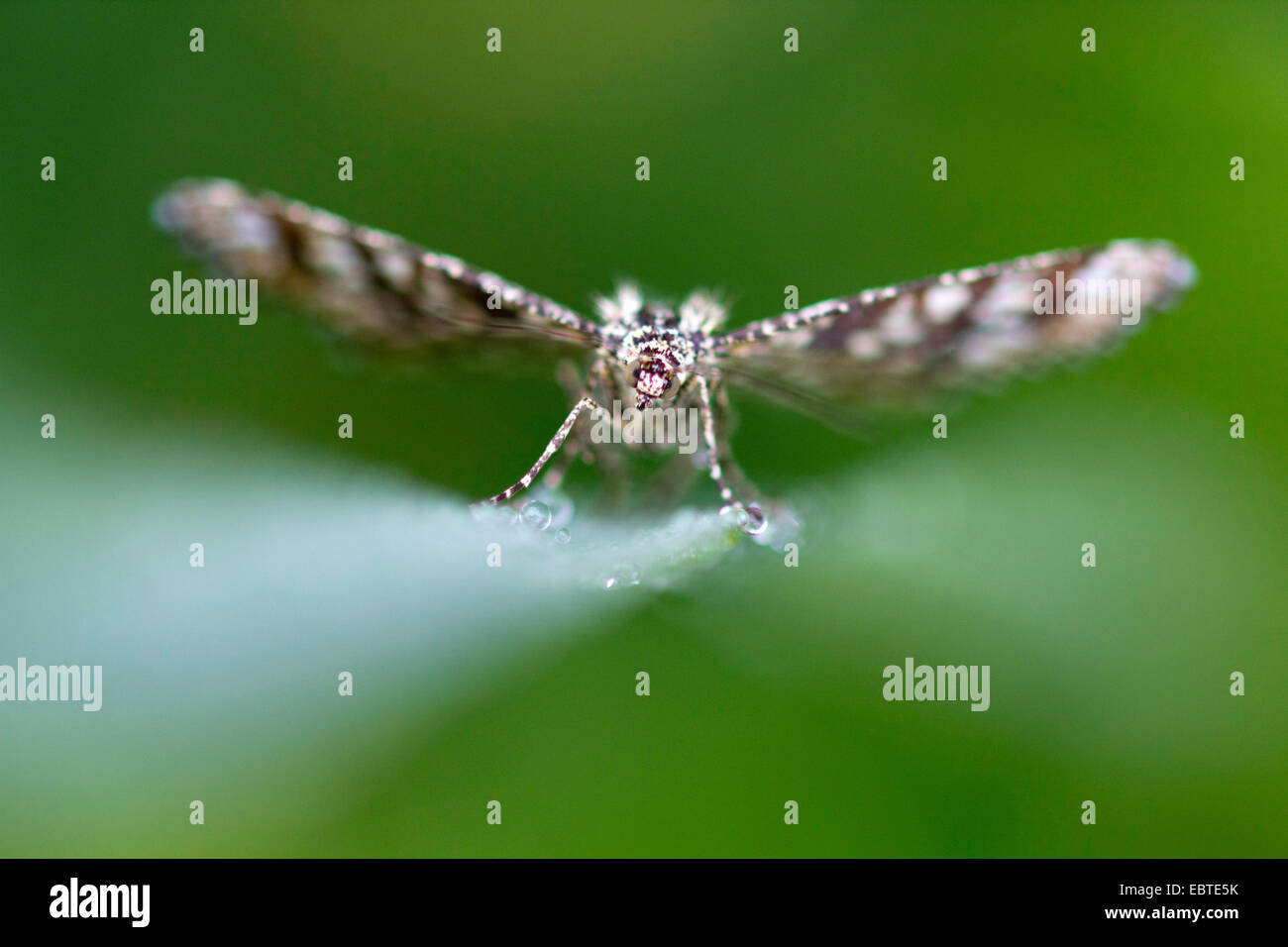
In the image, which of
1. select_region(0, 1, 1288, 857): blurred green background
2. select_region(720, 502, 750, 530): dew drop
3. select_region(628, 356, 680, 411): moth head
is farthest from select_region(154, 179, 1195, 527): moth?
A: select_region(720, 502, 750, 530): dew drop

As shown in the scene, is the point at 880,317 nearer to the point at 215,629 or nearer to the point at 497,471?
the point at 497,471

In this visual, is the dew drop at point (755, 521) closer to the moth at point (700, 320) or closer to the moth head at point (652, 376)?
the moth at point (700, 320)

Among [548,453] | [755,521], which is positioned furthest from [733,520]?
[548,453]

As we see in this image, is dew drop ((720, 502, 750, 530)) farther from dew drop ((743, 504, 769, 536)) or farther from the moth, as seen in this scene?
the moth

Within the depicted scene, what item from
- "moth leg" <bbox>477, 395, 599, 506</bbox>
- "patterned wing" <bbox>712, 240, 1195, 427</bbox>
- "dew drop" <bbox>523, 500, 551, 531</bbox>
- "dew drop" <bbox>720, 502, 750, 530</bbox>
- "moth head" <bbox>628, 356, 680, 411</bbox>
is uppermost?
"patterned wing" <bbox>712, 240, 1195, 427</bbox>

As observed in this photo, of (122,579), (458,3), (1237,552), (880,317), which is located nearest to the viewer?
(122,579)

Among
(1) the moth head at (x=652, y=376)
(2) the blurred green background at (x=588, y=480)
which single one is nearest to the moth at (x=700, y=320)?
(1) the moth head at (x=652, y=376)

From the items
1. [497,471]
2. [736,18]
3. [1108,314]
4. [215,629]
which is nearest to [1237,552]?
[1108,314]

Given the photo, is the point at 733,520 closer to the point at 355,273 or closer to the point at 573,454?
the point at 573,454

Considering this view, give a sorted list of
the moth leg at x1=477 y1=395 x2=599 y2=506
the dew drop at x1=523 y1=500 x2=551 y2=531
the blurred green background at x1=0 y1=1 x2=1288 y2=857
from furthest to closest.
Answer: the moth leg at x1=477 y1=395 x2=599 y2=506
the blurred green background at x1=0 y1=1 x2=1288 y2=857
the dew drop at x1=523 y1=500 x2=551 y2=531
